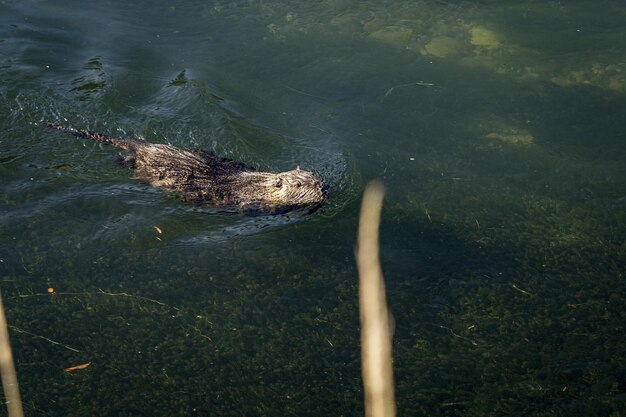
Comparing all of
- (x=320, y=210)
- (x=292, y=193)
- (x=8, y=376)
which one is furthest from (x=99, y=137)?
(x=8, y=376)

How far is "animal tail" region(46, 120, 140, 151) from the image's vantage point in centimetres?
509

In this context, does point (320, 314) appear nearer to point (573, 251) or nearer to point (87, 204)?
point (573, 251)

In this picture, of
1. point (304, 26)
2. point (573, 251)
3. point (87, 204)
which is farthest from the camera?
point (304, 26)

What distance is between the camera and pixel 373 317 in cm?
375

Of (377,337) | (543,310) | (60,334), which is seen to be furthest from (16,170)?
(543,310)

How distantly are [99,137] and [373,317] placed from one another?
102 inches

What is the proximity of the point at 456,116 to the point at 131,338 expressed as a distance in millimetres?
2976

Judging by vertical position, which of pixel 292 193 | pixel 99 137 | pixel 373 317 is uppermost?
pixel 99 137

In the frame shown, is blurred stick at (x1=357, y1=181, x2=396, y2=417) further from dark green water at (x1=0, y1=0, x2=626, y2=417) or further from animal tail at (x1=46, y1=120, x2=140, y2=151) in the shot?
animal tail at (x1=46, y1=120, x2=140, y2=151)

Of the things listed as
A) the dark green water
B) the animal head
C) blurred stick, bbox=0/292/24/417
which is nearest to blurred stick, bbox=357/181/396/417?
the dark green water

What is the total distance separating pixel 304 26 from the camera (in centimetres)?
640

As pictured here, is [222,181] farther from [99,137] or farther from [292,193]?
[99,137]

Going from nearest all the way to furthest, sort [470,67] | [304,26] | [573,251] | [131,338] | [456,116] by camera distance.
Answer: [131,338], [573,251], [456,116], [470,67], [304,26]

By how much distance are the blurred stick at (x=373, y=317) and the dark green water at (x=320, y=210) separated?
68mm
